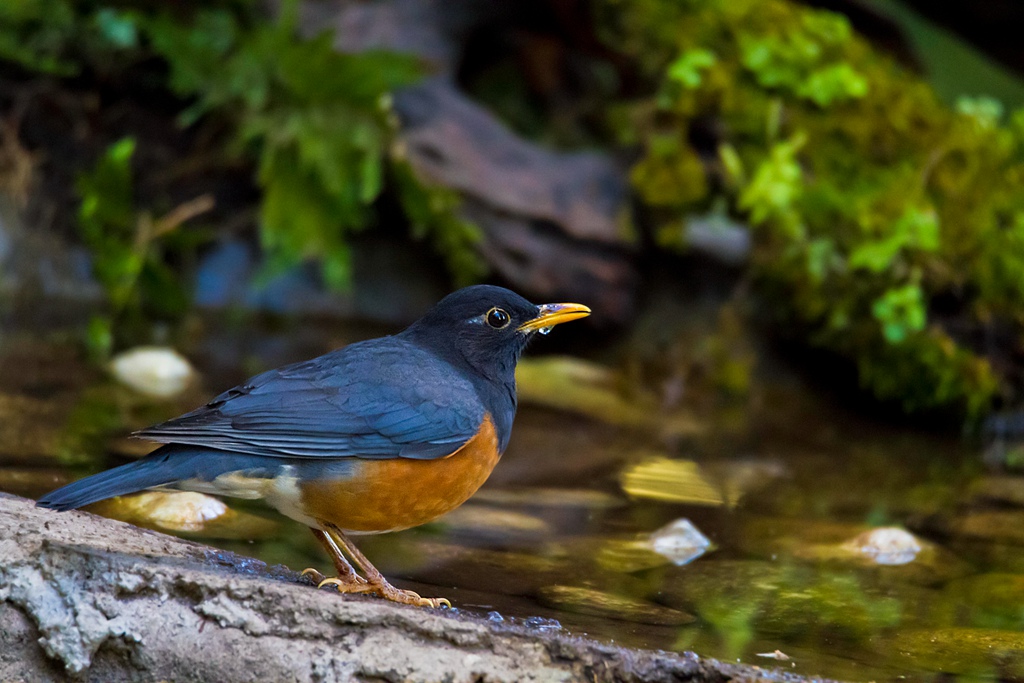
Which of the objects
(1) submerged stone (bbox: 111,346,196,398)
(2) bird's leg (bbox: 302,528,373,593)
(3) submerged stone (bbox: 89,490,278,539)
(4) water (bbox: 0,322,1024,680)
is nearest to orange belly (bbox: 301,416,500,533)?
(2) bird's leg (bbox: 302,528,373,593)

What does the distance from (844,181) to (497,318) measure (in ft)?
14.0

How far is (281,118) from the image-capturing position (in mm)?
8211

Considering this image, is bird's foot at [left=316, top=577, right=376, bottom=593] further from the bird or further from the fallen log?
the fallen log

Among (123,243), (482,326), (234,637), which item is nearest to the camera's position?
(234,637)

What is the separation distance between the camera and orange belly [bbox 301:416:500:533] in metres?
3.59

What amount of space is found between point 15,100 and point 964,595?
7490 mm

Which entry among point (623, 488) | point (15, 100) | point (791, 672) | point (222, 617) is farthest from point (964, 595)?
point (15, 100)

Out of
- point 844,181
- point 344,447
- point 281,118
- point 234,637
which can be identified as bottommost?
point 234,637

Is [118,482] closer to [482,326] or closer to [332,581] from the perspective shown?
[332,581]

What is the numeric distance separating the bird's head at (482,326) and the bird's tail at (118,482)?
120cm

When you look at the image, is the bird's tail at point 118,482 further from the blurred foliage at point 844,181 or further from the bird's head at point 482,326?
the blurred foliage at point 844,181

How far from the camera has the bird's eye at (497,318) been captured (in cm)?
429

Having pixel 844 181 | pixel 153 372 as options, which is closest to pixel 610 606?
pixel 153 372

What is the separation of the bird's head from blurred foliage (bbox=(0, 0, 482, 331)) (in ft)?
11.7
